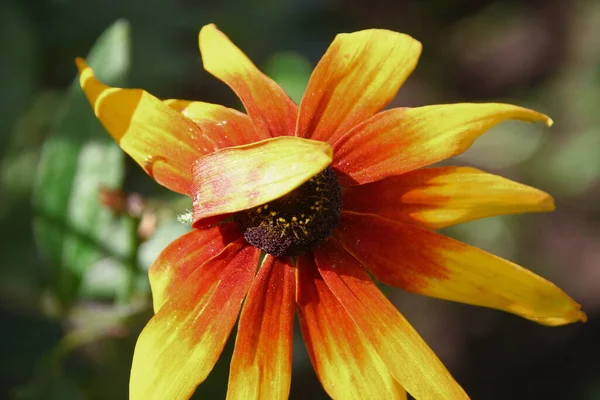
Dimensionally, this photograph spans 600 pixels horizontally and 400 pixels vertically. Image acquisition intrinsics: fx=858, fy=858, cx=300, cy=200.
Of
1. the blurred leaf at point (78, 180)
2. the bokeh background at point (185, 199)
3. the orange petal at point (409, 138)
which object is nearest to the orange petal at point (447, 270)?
the orange petal at point (409, 138)

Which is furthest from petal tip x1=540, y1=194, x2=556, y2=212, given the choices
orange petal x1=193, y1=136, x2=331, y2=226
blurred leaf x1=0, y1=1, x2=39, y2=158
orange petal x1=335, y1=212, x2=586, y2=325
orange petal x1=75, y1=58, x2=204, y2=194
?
blurred leaf x1=0, y1=1, x2=39, y2=158

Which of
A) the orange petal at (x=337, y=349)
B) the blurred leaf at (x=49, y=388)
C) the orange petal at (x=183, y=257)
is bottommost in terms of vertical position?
the blurred leaf at (x=49, y=388)

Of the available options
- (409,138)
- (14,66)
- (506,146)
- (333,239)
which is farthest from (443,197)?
(506,146)

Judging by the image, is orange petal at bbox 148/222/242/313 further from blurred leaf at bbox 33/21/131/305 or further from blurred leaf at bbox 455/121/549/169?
blurred leaf at bbox 455/121/549/169

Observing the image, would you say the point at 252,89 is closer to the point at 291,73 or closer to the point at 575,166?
the point at 291,73

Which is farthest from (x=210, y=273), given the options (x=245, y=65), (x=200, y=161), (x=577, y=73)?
(x=577, y=73)

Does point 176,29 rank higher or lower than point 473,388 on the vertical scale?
higher

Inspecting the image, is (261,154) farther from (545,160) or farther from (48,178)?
(545,160)

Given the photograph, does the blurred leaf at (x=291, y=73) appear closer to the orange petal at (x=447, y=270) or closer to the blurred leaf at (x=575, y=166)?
the orange petal at (x=447, y=270)
